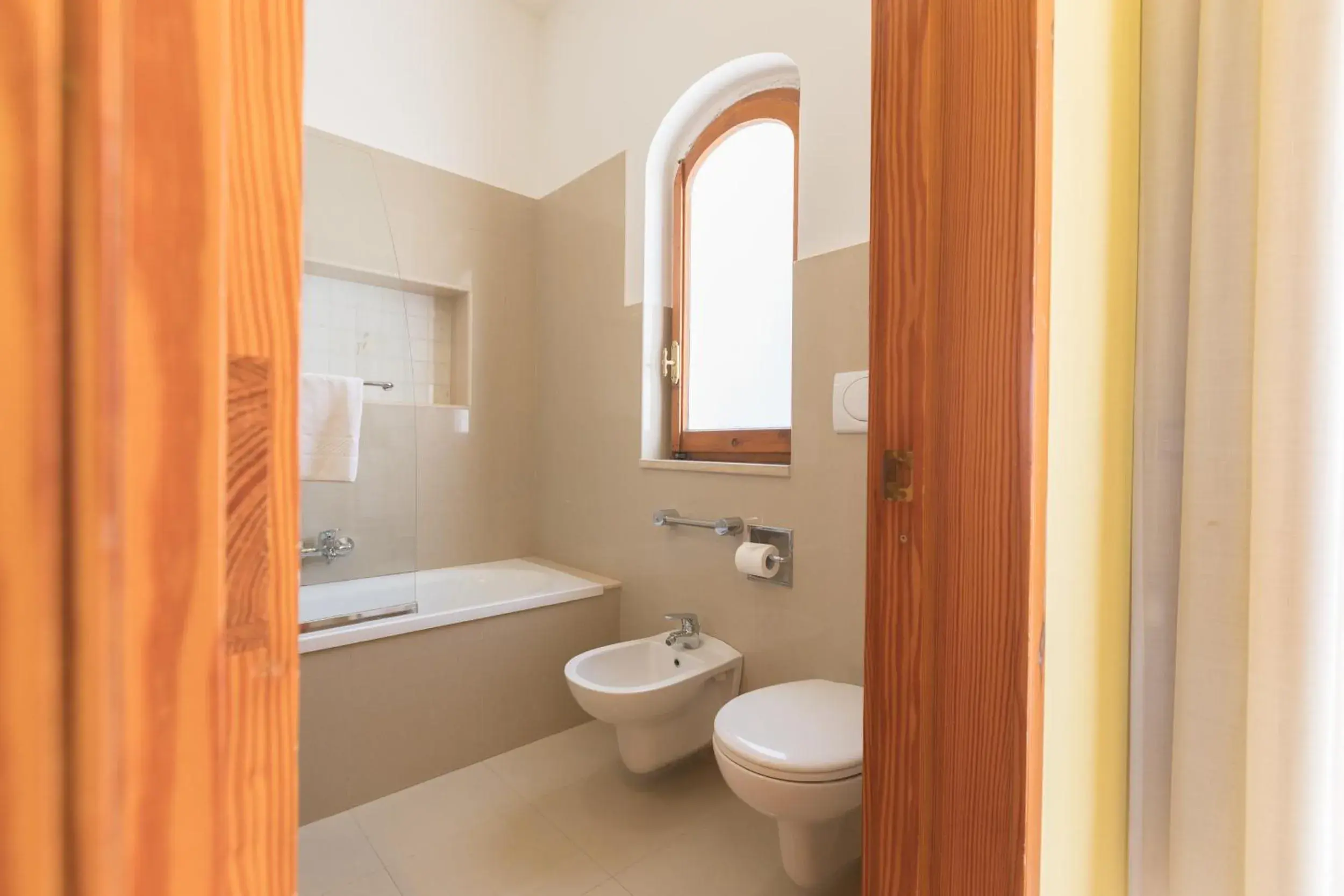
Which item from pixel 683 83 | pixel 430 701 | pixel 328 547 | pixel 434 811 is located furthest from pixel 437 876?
pixel 683 83

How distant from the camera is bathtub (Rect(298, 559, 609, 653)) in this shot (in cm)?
180

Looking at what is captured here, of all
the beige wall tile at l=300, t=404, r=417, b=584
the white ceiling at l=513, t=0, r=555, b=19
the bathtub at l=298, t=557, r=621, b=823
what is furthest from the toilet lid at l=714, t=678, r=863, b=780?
the white ceiling at l=513, t=0, r=555, b=19

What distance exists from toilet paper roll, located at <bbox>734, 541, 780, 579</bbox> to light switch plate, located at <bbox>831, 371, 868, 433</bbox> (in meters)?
0.41

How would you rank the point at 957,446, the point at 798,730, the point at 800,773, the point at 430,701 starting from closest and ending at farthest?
the point at 957,446
the point at 800,773
the point at 798,730
the point at 430,701

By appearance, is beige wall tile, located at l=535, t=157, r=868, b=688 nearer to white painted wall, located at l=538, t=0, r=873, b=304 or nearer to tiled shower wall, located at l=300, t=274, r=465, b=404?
white painted wall, located at l=538, t=0, r=873, b=304

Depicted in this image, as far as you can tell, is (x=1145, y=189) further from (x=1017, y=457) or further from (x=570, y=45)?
(x=570, y=45)

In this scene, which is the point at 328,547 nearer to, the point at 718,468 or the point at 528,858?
the point at 528,858

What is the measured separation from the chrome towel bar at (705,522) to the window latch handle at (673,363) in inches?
21.5

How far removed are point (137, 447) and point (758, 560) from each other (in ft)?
5.40

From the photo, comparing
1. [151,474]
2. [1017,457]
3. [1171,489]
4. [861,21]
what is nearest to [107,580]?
[151,474]

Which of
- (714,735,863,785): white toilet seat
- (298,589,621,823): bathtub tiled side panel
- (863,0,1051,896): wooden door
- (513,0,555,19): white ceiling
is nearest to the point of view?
(863,0,1051,896): wooden door

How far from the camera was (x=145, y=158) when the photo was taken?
0.71 feet

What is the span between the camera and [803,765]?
1.21 meters

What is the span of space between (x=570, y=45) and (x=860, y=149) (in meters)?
1.68
